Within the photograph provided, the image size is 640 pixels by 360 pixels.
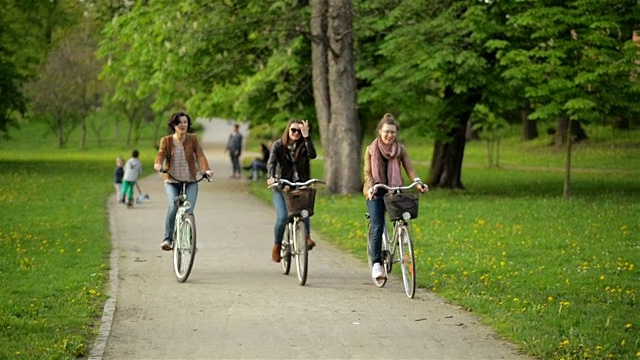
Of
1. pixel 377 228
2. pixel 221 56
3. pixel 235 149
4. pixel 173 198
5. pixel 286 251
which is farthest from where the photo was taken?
pixel 235 149

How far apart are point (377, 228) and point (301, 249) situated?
3.25 feet

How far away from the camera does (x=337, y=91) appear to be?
94.0 ft

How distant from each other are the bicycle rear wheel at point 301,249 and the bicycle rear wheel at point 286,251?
0.20m

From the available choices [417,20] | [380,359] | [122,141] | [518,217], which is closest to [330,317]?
[380,359]

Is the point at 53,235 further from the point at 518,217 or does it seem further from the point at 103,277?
the point at 518,217

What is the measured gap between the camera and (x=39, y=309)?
37.6ft

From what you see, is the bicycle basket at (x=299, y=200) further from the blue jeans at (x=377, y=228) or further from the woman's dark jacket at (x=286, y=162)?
the blue jeans at (x=377, y=228)

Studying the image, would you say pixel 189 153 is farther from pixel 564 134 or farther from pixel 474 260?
pixel 564 134

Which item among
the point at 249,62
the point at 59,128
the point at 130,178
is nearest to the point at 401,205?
the point at 130,178

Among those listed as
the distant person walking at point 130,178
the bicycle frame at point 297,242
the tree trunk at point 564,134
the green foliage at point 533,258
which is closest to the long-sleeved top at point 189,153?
the bicycle frame at point 297,242

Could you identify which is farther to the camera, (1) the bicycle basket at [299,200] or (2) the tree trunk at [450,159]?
(2) the tree trunk at [450,159]

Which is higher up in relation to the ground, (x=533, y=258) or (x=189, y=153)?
(x=189, y=153)

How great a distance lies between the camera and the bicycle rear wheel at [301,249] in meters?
13.2

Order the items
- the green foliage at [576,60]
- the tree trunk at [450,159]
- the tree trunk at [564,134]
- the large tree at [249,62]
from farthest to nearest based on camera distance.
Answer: the tree trunk at [564,134], the tree trunk at [450,159], the large tree at [249,62], the green foliage at [576,60]
